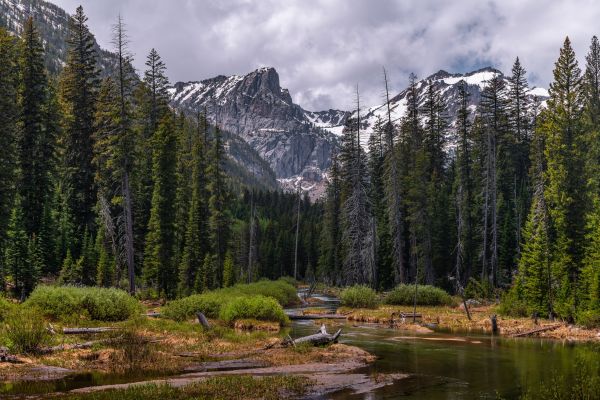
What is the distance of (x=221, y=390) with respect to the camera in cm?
1241

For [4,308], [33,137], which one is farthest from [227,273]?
[4,308]

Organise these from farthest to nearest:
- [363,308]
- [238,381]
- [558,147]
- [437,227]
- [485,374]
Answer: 1. [437,227]
2. [363,308]
3. [558,147]
4. [485,374]
5. [238,381]

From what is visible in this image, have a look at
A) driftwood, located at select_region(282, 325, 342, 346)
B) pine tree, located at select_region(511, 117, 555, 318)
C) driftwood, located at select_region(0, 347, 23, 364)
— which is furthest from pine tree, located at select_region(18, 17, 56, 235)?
pine tree, located at select_region(511, 117, 555, 318)

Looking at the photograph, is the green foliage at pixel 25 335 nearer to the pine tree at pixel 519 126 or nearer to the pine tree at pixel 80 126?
the pine tree at pixel 80 126

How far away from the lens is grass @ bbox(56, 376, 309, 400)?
11.4m

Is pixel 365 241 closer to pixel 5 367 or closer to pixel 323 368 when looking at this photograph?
pixel 323 368

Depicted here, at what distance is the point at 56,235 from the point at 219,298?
68.2 ft

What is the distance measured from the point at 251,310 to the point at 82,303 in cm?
924

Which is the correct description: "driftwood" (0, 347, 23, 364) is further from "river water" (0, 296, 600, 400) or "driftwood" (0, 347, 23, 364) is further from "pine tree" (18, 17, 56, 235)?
"pine tree" (18, 17, 56, 235)

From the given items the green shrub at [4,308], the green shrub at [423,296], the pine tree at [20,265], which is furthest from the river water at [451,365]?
the pine tree at [20,265]

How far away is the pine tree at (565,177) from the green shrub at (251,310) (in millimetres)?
18250

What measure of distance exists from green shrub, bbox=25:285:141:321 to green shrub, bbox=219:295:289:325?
515 cm

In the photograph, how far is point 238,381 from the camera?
13.3 meters

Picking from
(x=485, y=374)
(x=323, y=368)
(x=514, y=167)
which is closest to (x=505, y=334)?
(x=485, y=374)
